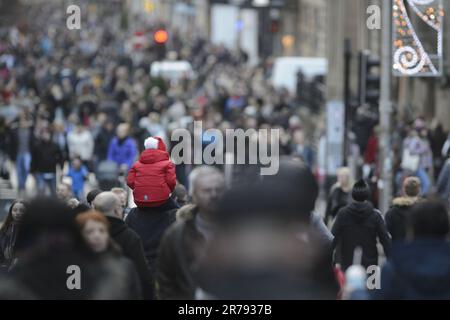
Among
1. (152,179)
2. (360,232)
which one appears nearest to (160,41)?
(360,232)

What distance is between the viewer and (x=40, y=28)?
8300cm

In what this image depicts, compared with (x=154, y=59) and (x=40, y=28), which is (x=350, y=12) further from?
(x=40, y=28)

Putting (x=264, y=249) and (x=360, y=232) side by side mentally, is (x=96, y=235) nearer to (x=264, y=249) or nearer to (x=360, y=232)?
(x=264, y=249)

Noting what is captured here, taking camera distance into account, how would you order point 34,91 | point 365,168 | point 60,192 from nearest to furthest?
1. point 60,192
2. point 365,168
3. point 34,91

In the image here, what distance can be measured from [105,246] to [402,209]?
529 centimetres

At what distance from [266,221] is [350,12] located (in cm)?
3295

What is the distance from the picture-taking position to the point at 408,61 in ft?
58.0

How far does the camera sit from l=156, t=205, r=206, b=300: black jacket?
9125 mm

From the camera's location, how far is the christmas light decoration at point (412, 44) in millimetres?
17406

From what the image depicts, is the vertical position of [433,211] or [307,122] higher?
[433,211]

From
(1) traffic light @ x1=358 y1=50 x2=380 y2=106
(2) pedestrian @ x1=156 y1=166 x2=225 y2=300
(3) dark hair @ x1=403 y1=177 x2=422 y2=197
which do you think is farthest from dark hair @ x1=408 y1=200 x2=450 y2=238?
(1) traffic light @ x1=358 y1=50 x2=380 y2=106

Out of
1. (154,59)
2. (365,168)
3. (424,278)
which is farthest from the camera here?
(154,59)

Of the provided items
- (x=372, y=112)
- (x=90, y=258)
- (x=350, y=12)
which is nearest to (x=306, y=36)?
(x=350, y=12)

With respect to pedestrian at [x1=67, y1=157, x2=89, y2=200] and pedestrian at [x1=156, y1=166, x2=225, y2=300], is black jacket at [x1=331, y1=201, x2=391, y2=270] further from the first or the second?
pedestrian at [x1=67, y1=157, x2=89, y2=200]
